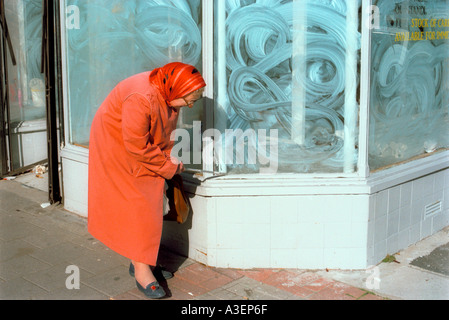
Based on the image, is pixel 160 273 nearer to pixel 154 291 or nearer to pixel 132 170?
pixel 154 291

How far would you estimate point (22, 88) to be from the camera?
731 cm

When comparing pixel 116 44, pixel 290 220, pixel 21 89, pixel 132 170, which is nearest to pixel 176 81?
pixel 132 170

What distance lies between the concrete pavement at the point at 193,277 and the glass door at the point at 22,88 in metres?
2.37

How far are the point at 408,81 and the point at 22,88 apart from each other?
201 inches

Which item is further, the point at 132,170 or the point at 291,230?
the point at 291,230

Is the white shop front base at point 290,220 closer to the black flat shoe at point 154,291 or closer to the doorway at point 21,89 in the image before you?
the black flat shoe at point 154,291

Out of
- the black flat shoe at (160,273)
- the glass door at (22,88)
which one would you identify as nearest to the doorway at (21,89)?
the glass door at (22,88)

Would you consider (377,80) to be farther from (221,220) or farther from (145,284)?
(145,284)

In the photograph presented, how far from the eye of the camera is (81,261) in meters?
4.51

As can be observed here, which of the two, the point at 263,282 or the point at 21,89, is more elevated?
the point at 21,89

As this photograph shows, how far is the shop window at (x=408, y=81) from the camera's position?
14.5ft

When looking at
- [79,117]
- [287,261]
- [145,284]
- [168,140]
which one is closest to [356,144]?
[287,261]

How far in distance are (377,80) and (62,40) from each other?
3370mm

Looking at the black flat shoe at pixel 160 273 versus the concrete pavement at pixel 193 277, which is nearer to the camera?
the concrete pavement at pixel 193 277
